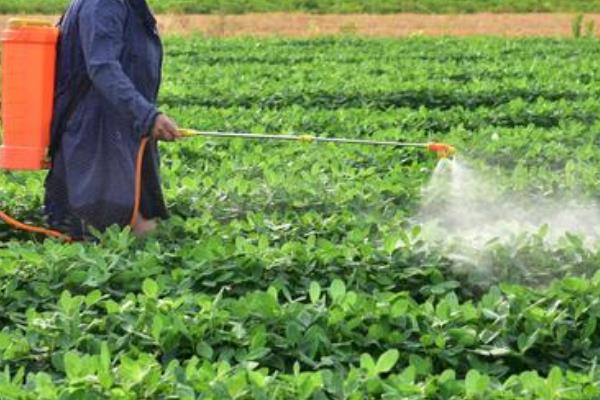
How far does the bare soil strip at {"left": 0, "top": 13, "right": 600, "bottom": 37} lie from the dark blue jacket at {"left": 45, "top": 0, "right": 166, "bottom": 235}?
2109cm

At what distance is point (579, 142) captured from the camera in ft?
27.2

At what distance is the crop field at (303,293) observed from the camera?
3248mm

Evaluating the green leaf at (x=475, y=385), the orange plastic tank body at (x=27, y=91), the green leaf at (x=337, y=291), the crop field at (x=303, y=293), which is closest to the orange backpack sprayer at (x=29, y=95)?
the orange plastic tank body at (x=27, y=91)

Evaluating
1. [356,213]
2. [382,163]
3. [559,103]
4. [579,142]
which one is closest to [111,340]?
[356,213]

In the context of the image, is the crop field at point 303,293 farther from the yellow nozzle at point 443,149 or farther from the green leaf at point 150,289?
the yellow nozzle at point 443,149

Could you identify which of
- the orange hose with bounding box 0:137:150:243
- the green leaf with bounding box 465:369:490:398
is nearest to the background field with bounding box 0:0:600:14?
the orange hose with bounding box 0:137:150:243

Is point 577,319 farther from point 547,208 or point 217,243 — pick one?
point 547,208

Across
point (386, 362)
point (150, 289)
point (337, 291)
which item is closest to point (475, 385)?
point (386, 362)

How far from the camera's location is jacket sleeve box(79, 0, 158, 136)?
4.92m

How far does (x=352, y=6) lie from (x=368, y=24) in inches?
122

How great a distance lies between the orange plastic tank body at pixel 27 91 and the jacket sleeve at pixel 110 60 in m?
0.22

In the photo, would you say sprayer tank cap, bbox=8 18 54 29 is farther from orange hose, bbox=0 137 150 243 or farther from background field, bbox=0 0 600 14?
background field, bbox=0 0 600 14

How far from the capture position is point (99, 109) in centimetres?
520

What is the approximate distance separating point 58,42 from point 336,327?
2.19m
